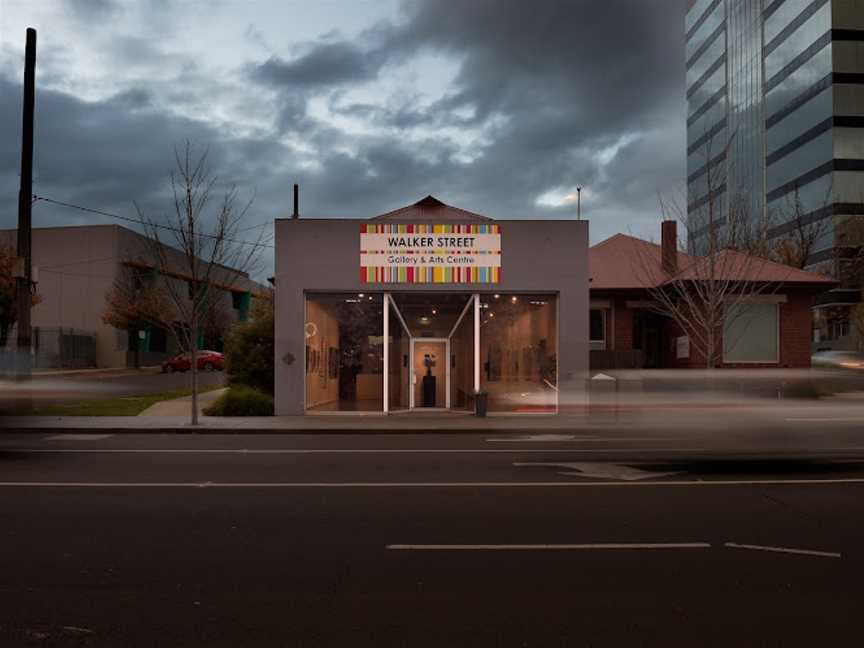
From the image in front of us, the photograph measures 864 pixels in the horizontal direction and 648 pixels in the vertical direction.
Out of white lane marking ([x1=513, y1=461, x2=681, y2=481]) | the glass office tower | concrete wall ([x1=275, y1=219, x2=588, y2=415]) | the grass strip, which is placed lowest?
white lane marking ([x1=513, y1=461, x2=681, y2=481])

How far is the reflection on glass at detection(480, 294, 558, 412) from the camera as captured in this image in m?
21.2

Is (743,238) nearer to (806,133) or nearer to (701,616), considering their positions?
(806,133)

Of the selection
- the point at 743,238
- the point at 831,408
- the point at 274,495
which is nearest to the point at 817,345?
the point at 743,238

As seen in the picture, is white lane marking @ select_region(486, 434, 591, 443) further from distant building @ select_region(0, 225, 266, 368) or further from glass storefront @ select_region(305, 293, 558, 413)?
distant building @ select_region(0, 225, 266, 368)

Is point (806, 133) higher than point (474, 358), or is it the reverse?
point (806, 133)

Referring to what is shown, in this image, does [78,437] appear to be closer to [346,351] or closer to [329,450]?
[329,450]

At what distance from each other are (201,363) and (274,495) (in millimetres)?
36993

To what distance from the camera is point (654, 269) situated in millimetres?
29531

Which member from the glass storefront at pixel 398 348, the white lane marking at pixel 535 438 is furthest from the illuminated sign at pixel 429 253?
the white lane marking at pixel 535 438

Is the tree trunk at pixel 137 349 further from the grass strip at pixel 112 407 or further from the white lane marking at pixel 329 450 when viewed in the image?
the white lane marking at pixel 329 450

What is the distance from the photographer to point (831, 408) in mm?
10664

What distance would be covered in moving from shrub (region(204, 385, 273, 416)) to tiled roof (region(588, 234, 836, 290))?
42.9 ft

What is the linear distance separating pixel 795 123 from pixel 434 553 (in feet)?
195

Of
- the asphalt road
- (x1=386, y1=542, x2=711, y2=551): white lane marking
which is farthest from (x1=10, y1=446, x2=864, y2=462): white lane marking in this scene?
(x1=386, y1=542, x2=711, y2=551): white lane marking
